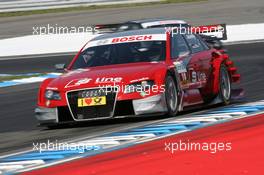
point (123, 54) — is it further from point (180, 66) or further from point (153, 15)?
point (153, 15)

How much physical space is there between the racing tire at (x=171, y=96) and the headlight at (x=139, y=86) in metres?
0.25

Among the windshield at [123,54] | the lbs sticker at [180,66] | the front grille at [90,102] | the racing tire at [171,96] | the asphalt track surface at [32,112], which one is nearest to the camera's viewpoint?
the asphalt track surface at [32,112]

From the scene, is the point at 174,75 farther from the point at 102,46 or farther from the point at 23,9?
the point at 23,9

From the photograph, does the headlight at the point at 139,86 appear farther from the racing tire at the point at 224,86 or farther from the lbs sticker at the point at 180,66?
the racing tire at the point at 224,86

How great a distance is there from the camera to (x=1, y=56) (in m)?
30.5

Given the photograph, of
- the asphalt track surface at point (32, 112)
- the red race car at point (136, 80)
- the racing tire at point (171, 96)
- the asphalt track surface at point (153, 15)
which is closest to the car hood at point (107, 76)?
the red race car at point (136, 80)

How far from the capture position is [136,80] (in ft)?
36.6

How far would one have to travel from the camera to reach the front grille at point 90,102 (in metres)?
11.1

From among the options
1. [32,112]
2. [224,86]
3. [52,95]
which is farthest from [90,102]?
[32,112]

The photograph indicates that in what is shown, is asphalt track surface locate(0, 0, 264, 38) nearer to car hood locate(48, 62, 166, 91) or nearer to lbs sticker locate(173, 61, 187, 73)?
lbs sticker locate(173, 61, 187, 73)

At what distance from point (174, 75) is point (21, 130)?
2.06 metres

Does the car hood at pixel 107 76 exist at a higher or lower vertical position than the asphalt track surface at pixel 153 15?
higher

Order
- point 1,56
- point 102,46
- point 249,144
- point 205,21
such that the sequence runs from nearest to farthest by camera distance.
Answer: point 249,144
point 102,46
point 1,56
point 205,21

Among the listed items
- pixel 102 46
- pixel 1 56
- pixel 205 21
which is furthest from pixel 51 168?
pixel 205 21
